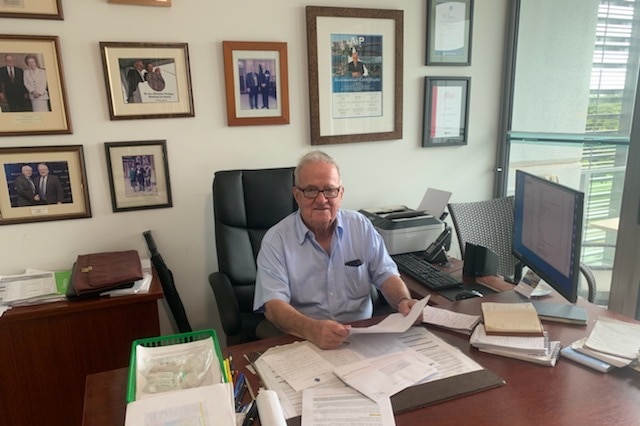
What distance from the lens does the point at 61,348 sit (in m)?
1.80

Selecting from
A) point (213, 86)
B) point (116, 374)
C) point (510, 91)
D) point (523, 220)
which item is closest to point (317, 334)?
point (116, 374)

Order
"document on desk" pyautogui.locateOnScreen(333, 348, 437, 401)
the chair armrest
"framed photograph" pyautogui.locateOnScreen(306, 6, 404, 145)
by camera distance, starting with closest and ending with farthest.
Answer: "document on desk" pyautogui.locateOnScreen(333, 348, 437, 401) < the chair armrest < "framed photograph" pyautogui.locateOnScreen(306, 6, 404, 145)

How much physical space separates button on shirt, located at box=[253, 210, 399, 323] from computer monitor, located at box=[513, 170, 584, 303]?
19.3 inches

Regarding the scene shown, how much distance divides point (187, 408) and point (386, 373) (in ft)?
1.59

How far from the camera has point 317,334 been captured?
128 cm

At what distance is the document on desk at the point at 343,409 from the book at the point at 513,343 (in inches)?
15.0

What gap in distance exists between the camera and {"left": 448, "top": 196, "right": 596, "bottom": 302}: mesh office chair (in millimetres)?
2143

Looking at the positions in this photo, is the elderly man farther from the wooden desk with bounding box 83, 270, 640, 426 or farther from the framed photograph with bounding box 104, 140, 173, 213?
the framed photograph with bounding box 104, 140, 173, 213

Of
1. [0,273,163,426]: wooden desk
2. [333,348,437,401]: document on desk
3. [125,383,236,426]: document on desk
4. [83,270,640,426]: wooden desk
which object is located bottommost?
[0,273,163,426]: wooden desk

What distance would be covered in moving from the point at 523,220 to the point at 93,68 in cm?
191

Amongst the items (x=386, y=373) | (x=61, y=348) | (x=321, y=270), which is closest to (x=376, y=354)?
(x=386, y=373)

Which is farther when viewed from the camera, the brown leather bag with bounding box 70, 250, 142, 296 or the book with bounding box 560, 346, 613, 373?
the brown leather bag with bounding box 70, 250, 142, 296

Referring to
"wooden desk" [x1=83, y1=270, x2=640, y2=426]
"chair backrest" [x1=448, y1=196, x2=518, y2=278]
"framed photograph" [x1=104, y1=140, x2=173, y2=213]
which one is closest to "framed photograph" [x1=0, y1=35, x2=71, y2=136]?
"framed photograph" [x1=104, y1=140, x2=173, y2=213]

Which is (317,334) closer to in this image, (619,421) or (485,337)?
(485,337)
